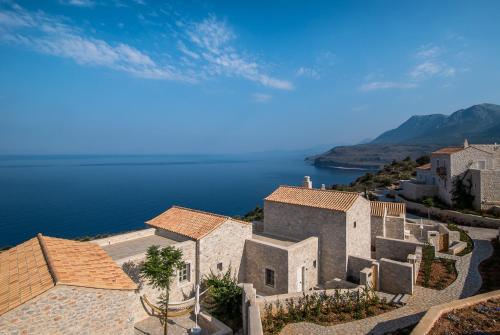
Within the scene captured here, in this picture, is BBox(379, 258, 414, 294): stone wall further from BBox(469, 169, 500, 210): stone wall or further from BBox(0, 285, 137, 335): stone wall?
BBox(469, 169, 500, 210): stone wall

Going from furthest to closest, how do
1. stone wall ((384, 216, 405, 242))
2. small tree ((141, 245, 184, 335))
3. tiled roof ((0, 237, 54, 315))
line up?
stone wall ((384, 216, 405, 242)), small tree ((141, 245, 184, 335)), tiled roof ((0, 237, 54, 315))

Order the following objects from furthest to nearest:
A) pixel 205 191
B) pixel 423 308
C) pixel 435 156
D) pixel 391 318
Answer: pixel 205 191
pixel 435 156
pixel 423 308
pixel 391 318

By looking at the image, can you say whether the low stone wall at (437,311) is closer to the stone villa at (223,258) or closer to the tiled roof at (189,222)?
the stone villa at (223,258)

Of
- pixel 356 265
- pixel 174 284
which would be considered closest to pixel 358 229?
pixel 356 265

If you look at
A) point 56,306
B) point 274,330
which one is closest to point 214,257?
point 274,330

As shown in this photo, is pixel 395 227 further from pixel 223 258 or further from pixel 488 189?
pixel 488 189

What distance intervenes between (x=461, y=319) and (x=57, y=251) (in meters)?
14.7

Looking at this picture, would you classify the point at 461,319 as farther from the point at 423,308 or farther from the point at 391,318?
the point at 423,308

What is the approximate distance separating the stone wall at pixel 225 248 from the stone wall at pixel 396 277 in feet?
26.6

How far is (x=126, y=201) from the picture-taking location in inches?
3442

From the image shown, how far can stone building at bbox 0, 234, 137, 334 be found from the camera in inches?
351

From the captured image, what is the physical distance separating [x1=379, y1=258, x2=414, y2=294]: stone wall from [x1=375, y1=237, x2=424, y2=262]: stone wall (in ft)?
13.5

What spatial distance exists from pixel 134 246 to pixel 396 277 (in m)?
14.7

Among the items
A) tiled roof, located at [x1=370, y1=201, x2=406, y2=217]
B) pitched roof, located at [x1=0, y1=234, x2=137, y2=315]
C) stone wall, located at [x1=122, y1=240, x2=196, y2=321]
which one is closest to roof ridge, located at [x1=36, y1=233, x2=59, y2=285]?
pitched roof, located at [x1=0, y1=234, x2=137, y2=315]
